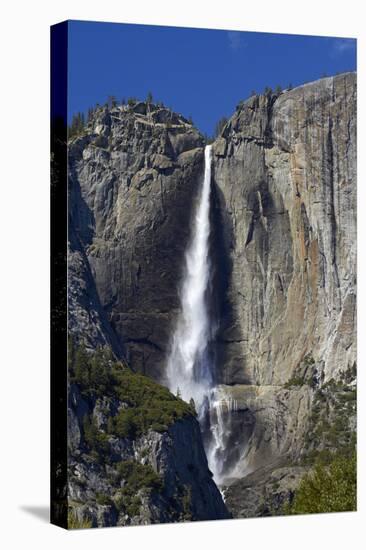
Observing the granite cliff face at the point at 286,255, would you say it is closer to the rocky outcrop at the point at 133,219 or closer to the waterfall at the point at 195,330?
the waterfall at the point at 195,330

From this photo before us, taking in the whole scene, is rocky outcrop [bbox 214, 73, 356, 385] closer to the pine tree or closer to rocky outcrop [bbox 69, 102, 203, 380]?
the pine tree

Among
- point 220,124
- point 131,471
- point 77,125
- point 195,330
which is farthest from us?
point 195,330

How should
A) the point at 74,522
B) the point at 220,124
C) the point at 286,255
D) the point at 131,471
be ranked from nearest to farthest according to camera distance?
the point at 74,522 → the point at 131,471 → the point at 220,124 → the point at 286,255

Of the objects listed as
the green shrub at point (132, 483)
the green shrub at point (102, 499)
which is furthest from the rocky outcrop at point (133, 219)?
the green shrub at point (102, 499)

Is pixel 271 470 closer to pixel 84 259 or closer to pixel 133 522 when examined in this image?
pixel 133 522

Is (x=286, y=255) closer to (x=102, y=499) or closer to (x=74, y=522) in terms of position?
(x=102, y=499)

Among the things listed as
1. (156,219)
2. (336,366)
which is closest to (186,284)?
(156,219)

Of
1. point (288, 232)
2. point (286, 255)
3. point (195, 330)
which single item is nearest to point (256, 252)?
point (286, 255)

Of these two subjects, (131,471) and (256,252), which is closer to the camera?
(131,471)
